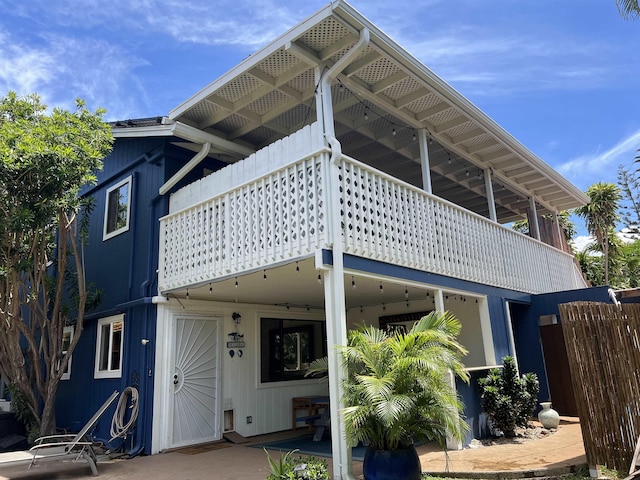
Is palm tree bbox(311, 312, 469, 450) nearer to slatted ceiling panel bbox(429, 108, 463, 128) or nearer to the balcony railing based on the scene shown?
the balcony railing

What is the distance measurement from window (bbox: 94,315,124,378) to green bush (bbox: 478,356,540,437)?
6314 mm

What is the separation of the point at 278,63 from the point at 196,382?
5.48m

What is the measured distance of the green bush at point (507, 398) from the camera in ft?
24.2

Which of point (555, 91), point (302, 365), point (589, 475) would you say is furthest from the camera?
point (555, 91)

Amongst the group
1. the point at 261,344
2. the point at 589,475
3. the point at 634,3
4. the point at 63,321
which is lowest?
the point at 589,475

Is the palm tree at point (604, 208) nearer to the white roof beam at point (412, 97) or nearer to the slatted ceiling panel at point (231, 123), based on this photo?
the white roof beam at point (412, 97)

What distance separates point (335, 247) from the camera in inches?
225

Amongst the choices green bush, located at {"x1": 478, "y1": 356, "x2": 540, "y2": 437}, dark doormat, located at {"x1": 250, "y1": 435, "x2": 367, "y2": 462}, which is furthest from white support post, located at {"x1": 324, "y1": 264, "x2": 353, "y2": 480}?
green bush, located at {"x1": 478, "y1": 356, "x2": 540, "y2": 437}

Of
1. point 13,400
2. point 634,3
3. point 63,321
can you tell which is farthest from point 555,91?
point 13,400

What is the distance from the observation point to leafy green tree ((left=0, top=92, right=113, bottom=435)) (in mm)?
7738

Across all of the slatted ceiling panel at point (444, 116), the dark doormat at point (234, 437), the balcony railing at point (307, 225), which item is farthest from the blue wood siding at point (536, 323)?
the dark doormat at point (234, 437)

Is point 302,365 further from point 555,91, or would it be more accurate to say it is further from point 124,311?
point 555,91

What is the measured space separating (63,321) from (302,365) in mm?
4786

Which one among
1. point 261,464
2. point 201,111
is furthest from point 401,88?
point 261,464
